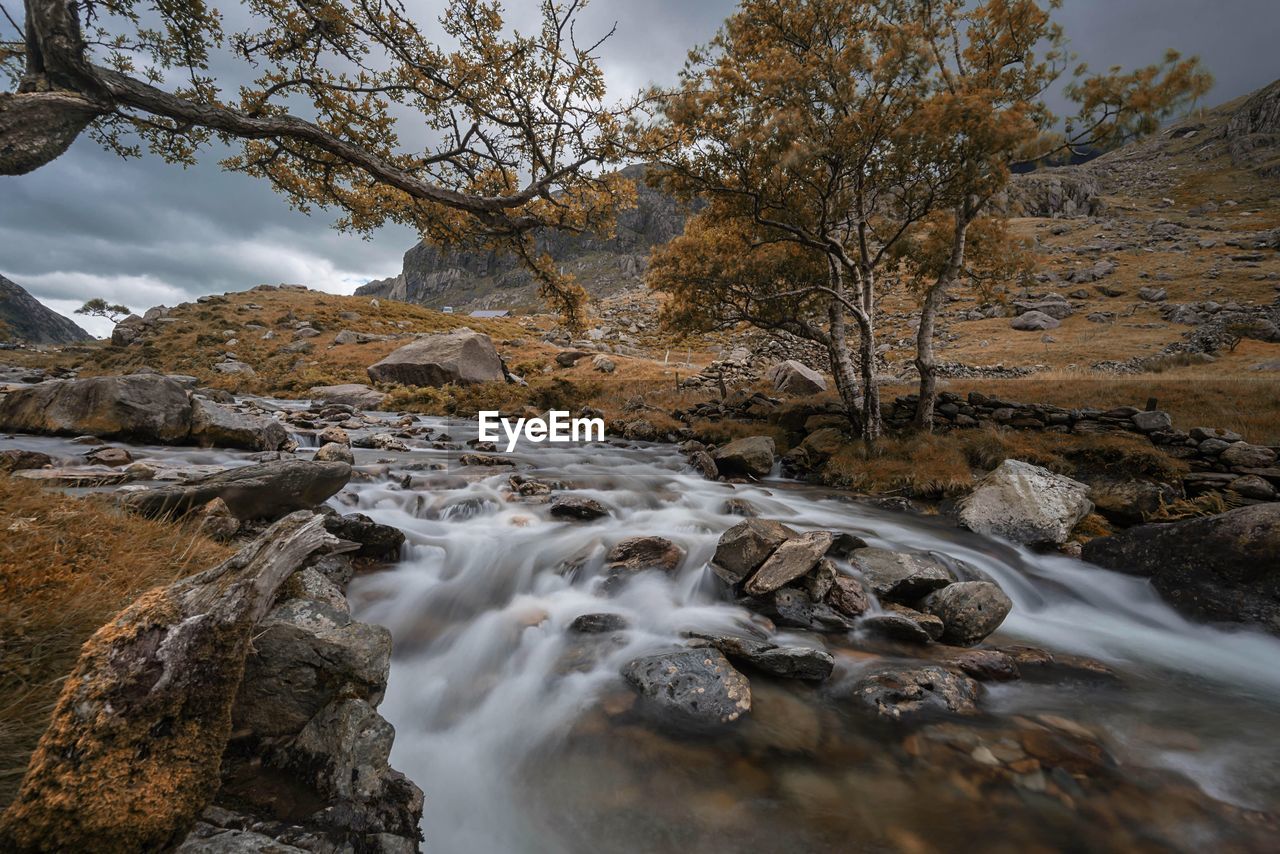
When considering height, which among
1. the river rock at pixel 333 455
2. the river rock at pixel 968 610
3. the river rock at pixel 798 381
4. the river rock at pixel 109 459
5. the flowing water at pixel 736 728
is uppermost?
the river rock at pixel 798 381

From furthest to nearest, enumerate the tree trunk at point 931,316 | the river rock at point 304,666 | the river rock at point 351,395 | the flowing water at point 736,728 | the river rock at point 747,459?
the river rock at point 351,395
the river rock at point 747,459
the tree trunk at point 931,316
the flowing water at point 736,728
the river rock at point 304,666

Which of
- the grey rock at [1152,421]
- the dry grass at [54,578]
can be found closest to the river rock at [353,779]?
the dry grass at [54,578]

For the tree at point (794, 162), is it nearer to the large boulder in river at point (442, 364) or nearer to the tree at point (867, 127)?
the tree at point (867, 127)

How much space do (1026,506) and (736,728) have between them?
909 cm

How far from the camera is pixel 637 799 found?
3.44 meters

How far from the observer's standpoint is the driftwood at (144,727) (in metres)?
1.73

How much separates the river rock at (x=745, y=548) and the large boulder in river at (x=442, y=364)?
87.0 ft

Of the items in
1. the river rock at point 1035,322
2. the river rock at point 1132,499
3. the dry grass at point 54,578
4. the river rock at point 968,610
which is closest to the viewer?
the dry grass at point 54,578

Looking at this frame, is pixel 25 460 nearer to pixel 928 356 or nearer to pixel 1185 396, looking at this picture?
pixel 928 356

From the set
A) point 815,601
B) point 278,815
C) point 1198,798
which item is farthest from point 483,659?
point 1198,798

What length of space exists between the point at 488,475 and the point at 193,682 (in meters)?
9.36

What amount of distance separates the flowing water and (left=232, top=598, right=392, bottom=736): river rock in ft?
3.67

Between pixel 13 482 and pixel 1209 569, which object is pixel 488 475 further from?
pixel 1209 569

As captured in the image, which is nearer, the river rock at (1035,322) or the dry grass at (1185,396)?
the dry grass at (1185,396)
